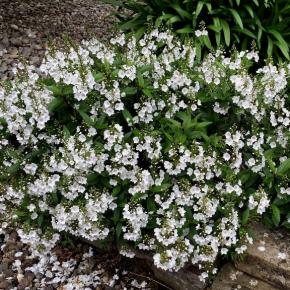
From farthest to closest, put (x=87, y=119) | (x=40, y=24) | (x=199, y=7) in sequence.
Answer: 1. (x=40, y=24)
2. (x=199, y=7)
3. (x=87, y=119)

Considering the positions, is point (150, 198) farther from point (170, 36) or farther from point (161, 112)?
point (170, 36)

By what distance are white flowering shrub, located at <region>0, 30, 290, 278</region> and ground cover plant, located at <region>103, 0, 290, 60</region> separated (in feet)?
5.44

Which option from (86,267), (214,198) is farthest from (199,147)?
(86,267)

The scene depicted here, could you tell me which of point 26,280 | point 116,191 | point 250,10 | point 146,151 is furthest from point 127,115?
point 250,10

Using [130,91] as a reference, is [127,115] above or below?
below

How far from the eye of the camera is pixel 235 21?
5.75 metres

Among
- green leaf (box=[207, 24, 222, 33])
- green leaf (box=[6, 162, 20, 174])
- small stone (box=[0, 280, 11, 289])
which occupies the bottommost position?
small stone (box=[0, 280, 11, 289])

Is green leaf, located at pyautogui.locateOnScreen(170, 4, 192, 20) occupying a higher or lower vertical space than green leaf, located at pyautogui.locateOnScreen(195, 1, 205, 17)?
lower

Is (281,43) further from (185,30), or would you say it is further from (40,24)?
(40,24)

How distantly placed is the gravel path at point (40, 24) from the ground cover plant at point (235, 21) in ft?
4.11

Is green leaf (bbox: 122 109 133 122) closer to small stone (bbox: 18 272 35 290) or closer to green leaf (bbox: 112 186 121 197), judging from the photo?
green leaf (bbox: 112 186 121 197)

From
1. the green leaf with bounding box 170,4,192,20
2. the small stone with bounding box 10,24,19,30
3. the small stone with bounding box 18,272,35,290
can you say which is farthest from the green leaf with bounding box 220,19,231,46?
the small stone with bounding box 10,24,19,30

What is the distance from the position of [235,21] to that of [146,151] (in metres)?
2.64

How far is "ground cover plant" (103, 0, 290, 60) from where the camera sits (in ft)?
18.6
